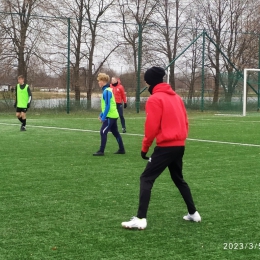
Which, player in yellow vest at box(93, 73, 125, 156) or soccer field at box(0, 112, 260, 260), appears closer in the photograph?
soccer field at box(0, 112, 260, 260)

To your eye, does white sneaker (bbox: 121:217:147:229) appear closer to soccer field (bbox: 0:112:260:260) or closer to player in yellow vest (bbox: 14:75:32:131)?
soccer field (bbox: 0:112:260:260)

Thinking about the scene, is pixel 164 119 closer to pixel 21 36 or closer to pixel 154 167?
pixel 154 167

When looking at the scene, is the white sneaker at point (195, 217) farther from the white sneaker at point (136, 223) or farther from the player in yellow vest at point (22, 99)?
the player in yellow vest at point (22, 99)

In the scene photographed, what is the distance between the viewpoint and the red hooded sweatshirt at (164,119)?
16.7 feet

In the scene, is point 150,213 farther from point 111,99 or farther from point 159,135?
point 111,99

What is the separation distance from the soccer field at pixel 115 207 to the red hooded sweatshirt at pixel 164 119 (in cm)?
94

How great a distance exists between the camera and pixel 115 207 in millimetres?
6133

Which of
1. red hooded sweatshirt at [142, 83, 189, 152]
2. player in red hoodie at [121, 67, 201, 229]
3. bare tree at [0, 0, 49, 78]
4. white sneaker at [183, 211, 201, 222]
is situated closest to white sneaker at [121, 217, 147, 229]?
player in red hoodie at [121, 67, 201, 229]

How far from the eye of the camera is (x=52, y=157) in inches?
408

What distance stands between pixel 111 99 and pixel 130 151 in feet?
4.84

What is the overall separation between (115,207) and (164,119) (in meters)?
1.55

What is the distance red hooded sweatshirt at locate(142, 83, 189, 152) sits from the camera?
508cm

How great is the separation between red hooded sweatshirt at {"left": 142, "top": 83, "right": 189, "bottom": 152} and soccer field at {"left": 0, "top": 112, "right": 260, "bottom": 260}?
0.94 m
